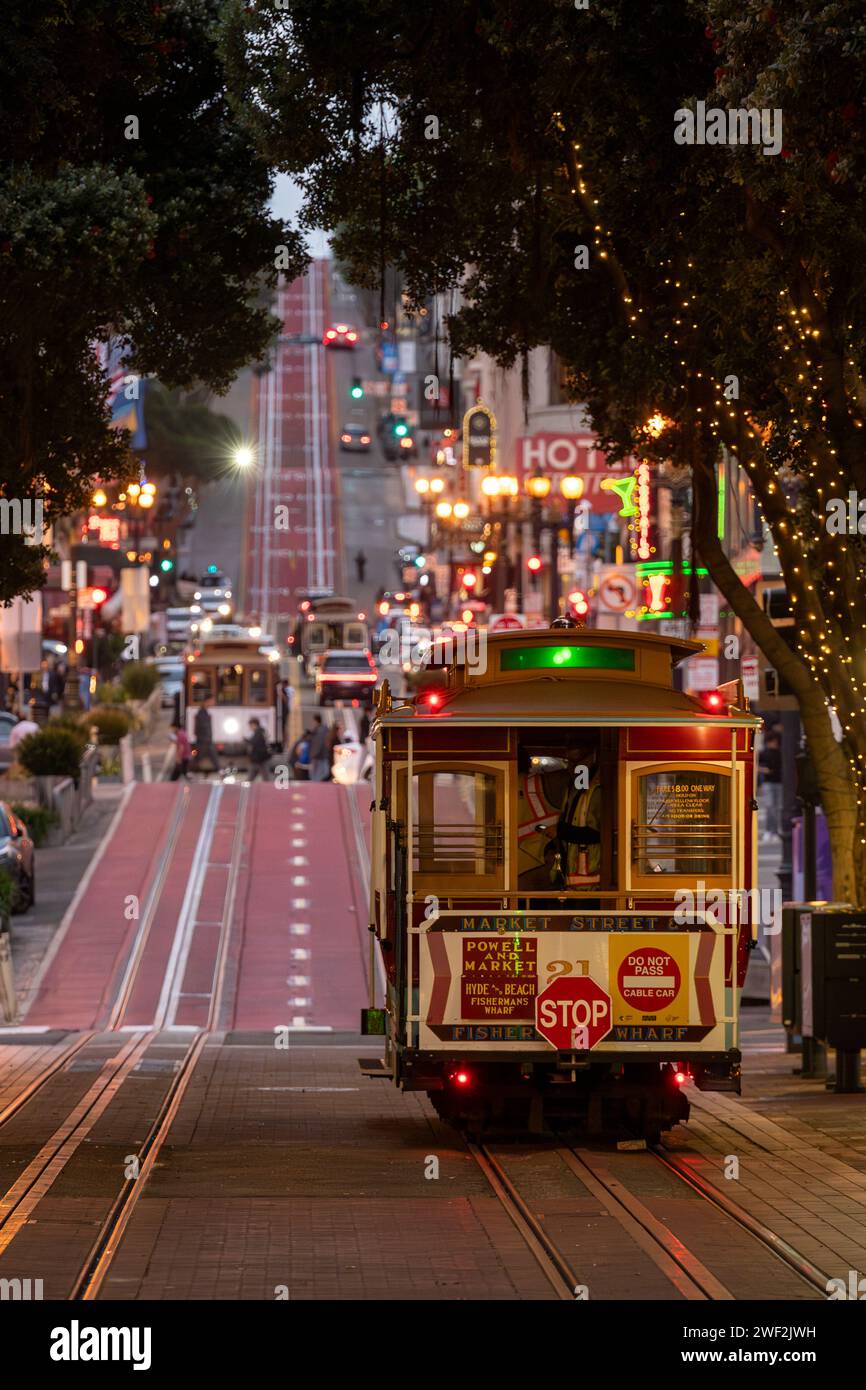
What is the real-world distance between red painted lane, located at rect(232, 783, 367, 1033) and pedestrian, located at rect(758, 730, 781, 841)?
10.1 metres

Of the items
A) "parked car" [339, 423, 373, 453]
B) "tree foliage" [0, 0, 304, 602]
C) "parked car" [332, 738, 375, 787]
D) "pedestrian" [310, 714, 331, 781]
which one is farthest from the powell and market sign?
"parked car" [339, 423, 373, 453]

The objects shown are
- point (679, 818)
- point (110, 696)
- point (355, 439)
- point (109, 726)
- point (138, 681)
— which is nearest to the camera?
point (679, 818)

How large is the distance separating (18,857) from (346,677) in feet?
118

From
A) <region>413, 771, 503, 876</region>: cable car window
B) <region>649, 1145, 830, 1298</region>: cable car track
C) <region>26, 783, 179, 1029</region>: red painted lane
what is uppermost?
<region>413, 771, 503, 876</region>: cable car window

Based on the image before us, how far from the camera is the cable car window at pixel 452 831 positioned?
14.7 m

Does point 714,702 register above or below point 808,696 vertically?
below

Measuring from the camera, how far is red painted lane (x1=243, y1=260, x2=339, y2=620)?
11344 cm

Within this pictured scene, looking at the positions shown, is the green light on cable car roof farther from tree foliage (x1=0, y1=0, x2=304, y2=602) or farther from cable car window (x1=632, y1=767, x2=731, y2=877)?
tree foliage (x1=0, y1=0, x2=304, y2=602)

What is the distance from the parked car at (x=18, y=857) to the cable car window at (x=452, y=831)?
1578 cm

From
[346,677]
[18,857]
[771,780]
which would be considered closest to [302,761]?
[771,780]

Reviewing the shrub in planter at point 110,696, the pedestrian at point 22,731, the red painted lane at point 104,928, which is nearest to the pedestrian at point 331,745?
the red painted lane at point 104,928

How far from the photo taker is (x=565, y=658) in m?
14.8

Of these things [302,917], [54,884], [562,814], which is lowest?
[302,917]

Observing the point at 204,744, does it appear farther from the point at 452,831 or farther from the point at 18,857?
the point at 452,831
